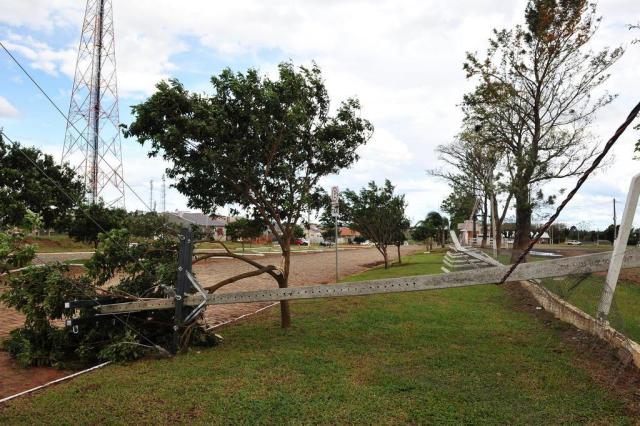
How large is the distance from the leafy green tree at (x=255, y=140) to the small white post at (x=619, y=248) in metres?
4.15

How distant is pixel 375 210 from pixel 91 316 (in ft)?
56.3

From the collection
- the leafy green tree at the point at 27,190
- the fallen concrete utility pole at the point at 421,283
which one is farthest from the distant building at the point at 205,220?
the leafy green tree at the point at 27,190

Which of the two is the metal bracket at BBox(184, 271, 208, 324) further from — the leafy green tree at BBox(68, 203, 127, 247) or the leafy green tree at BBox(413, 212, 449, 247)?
the leafy green tree at BBox(413, 212, 449, 247)

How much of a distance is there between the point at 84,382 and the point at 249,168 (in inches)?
140

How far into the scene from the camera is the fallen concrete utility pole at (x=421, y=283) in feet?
16.6

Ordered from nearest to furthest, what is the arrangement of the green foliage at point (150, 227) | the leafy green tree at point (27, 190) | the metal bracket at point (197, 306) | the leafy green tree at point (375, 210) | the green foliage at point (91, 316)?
1. the green foliage at point (91, 316)
2. the metal bracket at point (197, 306)
3. the green foliage at point (150, 227)
4. the leafy green tree at point (27, 190)
5. the leafy green tree at point (375, 210)

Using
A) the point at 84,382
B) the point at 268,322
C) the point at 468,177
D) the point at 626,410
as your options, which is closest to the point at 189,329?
the point at 84,382

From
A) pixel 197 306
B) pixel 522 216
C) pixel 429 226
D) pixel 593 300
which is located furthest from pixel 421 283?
pixel 429 226

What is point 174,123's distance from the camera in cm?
665

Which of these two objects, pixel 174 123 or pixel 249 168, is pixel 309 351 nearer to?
pixel 249 168

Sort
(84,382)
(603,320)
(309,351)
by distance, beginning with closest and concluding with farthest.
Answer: (84,382), (603,320), (309,351)

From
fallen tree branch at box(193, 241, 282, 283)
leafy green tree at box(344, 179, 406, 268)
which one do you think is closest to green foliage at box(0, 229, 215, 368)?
fallen tree branch at box(193, 241, 282, 283)

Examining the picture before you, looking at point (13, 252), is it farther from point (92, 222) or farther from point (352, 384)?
point (92, 222)

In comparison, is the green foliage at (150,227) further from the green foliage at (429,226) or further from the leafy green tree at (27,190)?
the green foliage at (429,226)
